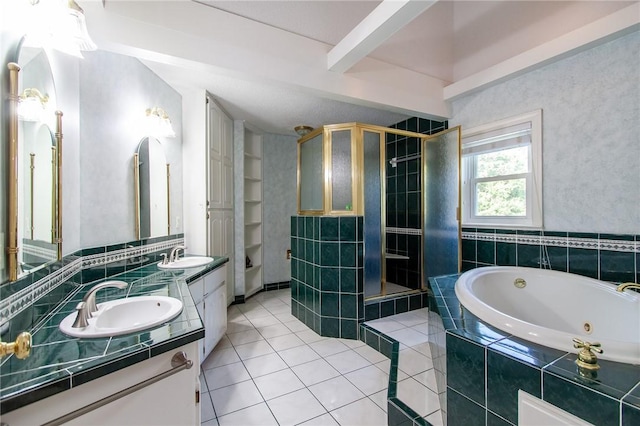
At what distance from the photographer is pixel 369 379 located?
193cm

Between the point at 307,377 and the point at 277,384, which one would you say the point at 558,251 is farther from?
the point at 277,384

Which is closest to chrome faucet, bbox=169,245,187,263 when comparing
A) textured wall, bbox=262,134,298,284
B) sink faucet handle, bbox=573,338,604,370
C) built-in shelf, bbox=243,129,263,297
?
built-in shelf, bbox=243,129,263,297

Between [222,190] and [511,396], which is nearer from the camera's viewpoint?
[511,396]

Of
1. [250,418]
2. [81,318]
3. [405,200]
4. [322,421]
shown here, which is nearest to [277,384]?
[250,418]

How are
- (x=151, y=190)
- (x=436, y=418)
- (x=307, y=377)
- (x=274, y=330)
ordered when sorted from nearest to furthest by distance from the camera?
→ (x=436, y=418), (x=307, y=377), (x=151, y=190), (x=274, y=330)

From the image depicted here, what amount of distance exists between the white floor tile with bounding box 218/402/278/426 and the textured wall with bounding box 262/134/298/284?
2481mm

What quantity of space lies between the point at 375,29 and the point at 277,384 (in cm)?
251

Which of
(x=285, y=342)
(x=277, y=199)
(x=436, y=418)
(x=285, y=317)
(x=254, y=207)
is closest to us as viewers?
(x=436, y=418)

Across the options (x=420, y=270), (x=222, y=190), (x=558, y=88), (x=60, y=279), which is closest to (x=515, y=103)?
(x=558, y=88)

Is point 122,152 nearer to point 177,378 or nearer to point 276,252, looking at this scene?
point 177,378

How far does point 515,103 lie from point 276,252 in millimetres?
3371

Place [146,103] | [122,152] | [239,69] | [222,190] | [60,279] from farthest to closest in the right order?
[222,190] < [146,103] < [239,69] < [122,152] < [60,279]

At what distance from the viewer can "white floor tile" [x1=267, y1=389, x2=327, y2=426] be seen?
1.57 m

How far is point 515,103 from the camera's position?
2.53 metres
